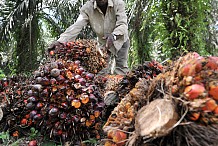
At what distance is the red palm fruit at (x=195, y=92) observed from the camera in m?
1.02

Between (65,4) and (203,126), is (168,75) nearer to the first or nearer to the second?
(203,126)

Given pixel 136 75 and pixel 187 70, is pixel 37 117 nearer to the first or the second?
pixel 136 75

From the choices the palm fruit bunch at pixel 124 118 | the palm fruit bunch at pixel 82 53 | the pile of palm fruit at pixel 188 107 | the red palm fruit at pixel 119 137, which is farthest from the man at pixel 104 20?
the pile of palm fruit at pixel 188 107

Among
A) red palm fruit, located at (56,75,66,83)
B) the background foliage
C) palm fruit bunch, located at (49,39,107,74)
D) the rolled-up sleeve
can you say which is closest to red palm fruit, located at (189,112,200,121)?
red palm fruit, located at (56,75,66,83)

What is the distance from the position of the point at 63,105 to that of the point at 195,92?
102 centimetres

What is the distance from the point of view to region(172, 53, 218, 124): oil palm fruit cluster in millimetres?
1020

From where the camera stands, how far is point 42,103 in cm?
193

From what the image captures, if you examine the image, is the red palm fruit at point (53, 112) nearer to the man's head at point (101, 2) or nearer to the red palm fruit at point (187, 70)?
the red palm fruit at point (187, 70)

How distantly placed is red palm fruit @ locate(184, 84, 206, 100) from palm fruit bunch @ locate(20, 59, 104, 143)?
930 millimetres

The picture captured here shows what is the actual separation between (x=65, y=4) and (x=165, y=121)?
716cm

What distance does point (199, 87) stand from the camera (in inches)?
40.6

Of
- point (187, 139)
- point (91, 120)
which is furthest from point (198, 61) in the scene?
point (91, 120)

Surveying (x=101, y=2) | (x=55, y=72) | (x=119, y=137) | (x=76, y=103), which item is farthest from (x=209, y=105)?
(x=101, y=2)

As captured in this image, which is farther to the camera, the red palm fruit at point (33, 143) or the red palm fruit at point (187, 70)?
the red palm fruit at point (33, 143)
